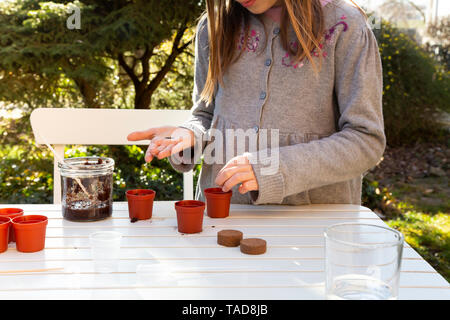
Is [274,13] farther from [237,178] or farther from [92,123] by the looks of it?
[92,123]

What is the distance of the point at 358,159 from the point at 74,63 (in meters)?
2.89

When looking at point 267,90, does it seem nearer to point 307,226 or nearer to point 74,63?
point 307,226

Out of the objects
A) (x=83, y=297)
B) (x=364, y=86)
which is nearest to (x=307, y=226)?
(x=364, y=86)

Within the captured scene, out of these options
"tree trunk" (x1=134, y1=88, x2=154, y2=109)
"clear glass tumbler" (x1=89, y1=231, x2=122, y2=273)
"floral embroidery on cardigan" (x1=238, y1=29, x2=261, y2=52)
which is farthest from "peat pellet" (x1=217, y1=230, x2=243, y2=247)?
"tree trunk" (x1=134, y1=88, x2=154, y2=109)

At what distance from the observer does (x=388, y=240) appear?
90cm

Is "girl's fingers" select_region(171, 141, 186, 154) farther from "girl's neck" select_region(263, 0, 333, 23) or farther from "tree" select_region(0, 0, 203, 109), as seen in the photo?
"tree" select_region(0, 0, 203, 109)

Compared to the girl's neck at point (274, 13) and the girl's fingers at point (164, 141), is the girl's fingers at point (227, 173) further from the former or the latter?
the girl's neck at point (274, 13)

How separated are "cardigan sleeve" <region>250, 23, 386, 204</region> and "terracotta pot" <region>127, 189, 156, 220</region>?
310 millimetres

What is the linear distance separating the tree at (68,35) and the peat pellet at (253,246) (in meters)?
2.72

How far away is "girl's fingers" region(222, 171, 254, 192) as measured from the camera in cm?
128

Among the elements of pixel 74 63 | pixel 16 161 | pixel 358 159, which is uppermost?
pixel 74 63

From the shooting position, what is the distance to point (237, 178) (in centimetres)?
129
